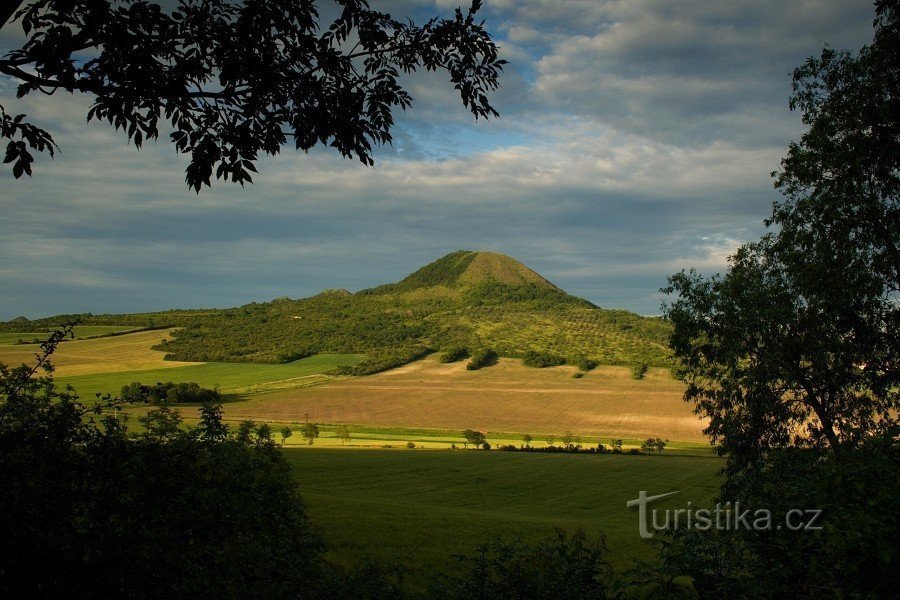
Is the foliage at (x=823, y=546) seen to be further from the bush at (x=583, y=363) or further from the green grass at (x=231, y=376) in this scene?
the bush at (x=583, y=363)

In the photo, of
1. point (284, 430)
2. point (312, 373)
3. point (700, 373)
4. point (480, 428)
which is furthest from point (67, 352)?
point (700, 373)

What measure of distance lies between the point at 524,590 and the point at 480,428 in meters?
83.1

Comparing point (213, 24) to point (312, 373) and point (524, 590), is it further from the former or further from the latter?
point (312, 373)

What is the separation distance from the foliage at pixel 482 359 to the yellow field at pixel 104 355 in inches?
2474

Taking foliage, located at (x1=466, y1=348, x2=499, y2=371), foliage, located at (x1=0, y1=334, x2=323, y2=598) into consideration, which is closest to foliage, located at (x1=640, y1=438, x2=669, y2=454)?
foliage, located at (x1=466, y1=348, x2=499, y2=371)

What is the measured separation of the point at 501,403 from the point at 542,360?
3661 cm

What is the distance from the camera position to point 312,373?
429 feet

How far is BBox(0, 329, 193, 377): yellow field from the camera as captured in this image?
105875mm

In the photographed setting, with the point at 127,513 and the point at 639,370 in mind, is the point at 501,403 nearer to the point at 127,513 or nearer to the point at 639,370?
the point at 639,370

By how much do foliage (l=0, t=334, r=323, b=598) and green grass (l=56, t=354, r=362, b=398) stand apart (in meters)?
89.3

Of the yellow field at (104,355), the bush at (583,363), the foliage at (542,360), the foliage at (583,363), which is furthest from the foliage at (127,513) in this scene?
the foliage at (542,360)

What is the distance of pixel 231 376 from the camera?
402 ft

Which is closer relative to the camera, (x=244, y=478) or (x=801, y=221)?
Result: (x=244, y=478)

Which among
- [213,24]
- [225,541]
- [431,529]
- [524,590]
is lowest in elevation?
[431,529]
